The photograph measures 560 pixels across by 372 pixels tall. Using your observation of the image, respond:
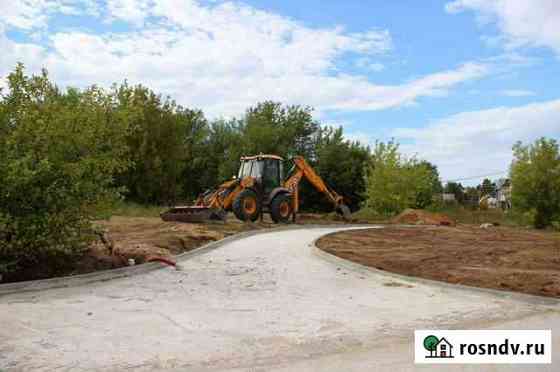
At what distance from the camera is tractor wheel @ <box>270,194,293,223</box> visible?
25.0m

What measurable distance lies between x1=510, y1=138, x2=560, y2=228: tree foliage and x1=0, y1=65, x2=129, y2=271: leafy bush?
3158 centimetres

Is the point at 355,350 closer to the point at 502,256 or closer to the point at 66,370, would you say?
the point at 66,370

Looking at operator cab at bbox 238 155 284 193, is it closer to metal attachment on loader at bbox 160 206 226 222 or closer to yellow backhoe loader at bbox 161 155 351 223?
yellow backhoe loader at bbox 161 155 351 223

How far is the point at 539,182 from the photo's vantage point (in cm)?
3588

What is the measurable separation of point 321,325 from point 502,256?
9236 mm

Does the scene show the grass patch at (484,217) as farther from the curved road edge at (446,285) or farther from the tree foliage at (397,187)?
the curved road edge at (446,285)

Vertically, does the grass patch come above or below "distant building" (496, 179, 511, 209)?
below

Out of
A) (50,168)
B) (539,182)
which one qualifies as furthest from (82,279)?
(539,182)

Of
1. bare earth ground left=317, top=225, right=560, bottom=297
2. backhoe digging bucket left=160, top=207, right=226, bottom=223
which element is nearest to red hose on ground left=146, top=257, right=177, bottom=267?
bare earth ground left=317, top=225, right=560, bottom=297

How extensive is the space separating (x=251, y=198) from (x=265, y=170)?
5.55 feet

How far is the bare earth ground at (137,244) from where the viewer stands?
10.3m

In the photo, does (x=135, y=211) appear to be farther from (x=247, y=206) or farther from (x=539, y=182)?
(x=539, y=182)

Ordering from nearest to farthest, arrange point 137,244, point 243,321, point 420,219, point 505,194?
1. point 243,321
2. point 137,244
3. point 420,219
4. point 505,194

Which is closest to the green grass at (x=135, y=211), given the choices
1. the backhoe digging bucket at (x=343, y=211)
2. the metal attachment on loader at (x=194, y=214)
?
the metal attachment on loader at (x=194, y=214)
